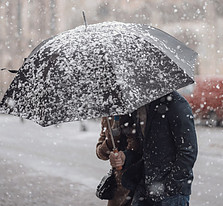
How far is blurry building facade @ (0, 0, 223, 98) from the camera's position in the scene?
20.9 m

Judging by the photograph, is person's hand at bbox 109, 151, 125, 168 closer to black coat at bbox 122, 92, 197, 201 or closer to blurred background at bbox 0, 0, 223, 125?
black coat at bbox 122, 92, 197, 201

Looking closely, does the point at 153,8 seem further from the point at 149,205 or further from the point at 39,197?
the point at 149,205

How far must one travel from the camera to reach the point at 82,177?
732 cm

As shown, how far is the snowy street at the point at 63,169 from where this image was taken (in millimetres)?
6055

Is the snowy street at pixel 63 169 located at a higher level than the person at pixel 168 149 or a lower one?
lower

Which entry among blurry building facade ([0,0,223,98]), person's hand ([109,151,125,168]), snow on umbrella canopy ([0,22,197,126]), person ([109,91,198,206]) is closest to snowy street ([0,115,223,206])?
person's hand ([109,151,125,168])

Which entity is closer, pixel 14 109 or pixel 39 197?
pixel 14 109

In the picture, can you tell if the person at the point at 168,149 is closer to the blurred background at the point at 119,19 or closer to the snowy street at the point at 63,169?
the snowy street at the point at 63,169

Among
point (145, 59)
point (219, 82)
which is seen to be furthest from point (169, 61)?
point (219, 82)

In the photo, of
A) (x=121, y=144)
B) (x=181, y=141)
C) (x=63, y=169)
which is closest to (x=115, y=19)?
(x=63, y=169)

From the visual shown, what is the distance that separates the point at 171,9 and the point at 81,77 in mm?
19937

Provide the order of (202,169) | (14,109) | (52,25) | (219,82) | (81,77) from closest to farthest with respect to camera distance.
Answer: (81,77)
(14,109)
(202,169)
(219,82)
(52,25)

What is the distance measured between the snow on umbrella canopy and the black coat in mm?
141

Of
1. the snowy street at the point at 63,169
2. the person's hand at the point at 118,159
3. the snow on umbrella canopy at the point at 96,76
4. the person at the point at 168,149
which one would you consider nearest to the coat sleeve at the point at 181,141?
the person at the point at 168,149
